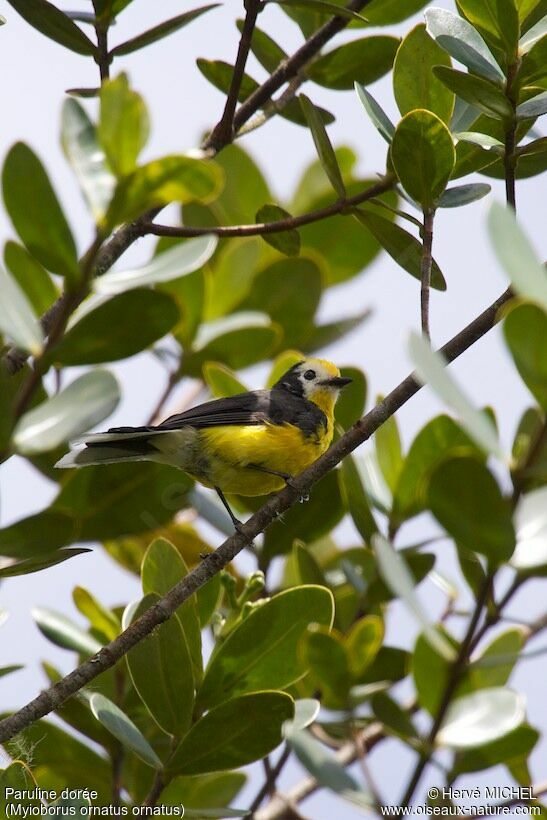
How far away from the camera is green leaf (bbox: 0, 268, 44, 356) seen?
4.64 feet

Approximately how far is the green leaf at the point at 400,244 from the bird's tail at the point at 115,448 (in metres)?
1.13

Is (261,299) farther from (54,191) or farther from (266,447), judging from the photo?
(54,191)

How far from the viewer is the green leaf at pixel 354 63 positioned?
3.11 meters

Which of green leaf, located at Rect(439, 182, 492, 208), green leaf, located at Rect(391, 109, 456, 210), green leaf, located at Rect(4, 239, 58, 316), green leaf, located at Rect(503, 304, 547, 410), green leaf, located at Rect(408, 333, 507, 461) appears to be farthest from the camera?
green leaf, located at Rect(439, 182, 492, 208)

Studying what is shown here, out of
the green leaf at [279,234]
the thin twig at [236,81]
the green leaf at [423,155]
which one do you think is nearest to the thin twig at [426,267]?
the green leaf at [423,155]

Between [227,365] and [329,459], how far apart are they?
1.55m

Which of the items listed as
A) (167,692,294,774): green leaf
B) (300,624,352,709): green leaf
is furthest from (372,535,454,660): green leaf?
(167,692,294,774): green leaf

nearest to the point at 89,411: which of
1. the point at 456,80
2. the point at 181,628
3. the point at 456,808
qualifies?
the point at 456,808

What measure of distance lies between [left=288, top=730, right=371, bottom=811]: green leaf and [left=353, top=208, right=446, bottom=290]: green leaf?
1.32 meters

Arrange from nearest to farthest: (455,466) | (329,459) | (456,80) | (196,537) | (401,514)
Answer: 1. (455,466)
2. (456,80)
3. (329,459)
4. (401,514)
5. (196,537)

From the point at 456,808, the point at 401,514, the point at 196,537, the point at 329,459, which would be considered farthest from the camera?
the point at 196,537

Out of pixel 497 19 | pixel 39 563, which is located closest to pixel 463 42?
pixel 497 19

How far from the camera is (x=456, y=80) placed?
2.23 meters

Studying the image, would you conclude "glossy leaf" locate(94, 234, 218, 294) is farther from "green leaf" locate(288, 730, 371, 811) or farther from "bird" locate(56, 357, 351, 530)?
"bird" locate(56, 357, 351, 530)
